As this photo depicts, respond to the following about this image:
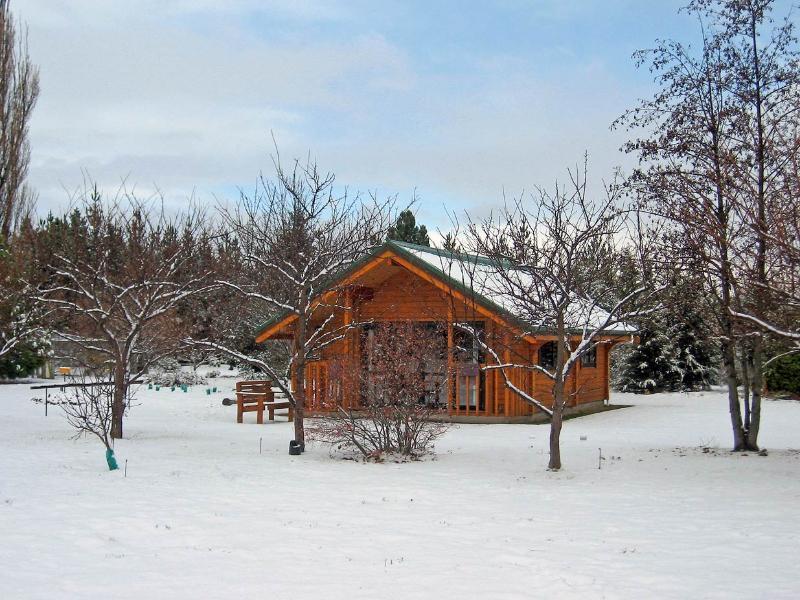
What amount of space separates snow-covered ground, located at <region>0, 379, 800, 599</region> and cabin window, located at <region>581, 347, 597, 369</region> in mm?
8894

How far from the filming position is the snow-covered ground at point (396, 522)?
22.0 feet

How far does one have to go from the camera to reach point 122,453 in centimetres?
1405

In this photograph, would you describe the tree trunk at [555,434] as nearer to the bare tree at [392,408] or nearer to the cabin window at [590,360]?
the bare tree at [392,408]

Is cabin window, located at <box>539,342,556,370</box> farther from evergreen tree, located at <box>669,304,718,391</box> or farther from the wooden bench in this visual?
evergreen tree, located at <box>669,304,718,391</box>

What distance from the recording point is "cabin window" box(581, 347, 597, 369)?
24.9m

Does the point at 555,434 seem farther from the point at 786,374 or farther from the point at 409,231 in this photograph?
the point at 409,231

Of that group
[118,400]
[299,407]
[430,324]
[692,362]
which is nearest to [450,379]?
[430,324]

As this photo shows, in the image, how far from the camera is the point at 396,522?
29.7ft

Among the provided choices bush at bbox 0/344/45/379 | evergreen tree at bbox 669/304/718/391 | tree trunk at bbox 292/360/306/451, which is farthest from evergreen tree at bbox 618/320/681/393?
bush at bbox 0/344/45/379

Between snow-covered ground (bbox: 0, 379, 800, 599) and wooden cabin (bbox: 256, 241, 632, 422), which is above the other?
wooden cabin (bbox: 256, 241, 632, 422)

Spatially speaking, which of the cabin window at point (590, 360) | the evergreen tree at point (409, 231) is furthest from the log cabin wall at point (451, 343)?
the evergreen tree at point (409, 231)

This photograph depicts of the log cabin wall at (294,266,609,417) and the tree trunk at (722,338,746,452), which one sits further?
the log cabin wall at (294,266,609,417)

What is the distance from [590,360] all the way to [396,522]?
1745 cm

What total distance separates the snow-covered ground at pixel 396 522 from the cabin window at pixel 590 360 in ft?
29.2
